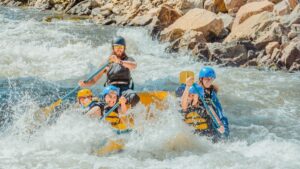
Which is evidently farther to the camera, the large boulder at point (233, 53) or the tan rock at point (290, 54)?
the large boulder at point (233, 53)

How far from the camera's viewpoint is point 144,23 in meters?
19.8

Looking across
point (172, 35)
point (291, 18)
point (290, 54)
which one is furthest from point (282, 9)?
point (172, 35)

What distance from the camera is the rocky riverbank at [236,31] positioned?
1277cm

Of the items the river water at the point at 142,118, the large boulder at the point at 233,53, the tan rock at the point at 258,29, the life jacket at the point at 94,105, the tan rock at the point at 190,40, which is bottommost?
the river water at the point at 142,118

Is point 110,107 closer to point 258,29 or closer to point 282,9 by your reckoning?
point 258,29

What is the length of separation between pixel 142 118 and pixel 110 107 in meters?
0.48

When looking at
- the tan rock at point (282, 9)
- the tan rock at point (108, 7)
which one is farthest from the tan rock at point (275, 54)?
the tan rock at point (108, 7)

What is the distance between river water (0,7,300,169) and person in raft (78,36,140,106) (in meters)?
0.46

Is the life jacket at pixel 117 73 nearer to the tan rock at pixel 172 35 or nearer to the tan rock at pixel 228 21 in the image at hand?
the tan rock at pixel 172 35

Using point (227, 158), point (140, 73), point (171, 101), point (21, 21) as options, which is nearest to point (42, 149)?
point (171, 101)

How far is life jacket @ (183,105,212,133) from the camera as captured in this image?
6855 millimetres

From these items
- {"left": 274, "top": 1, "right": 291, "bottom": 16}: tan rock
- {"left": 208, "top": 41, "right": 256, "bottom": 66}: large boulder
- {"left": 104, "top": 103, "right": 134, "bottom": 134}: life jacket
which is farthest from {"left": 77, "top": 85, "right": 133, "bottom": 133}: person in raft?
{"left": 274, "top": 1, "right": 291, "bottom": 16}: tan rock

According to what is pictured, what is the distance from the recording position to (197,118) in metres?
6.87

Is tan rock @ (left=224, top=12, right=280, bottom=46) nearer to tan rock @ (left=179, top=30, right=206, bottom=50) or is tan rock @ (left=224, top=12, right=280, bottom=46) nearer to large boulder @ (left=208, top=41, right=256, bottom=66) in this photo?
large boulder @ (left=208, top=41, right=256, bottom=66)
